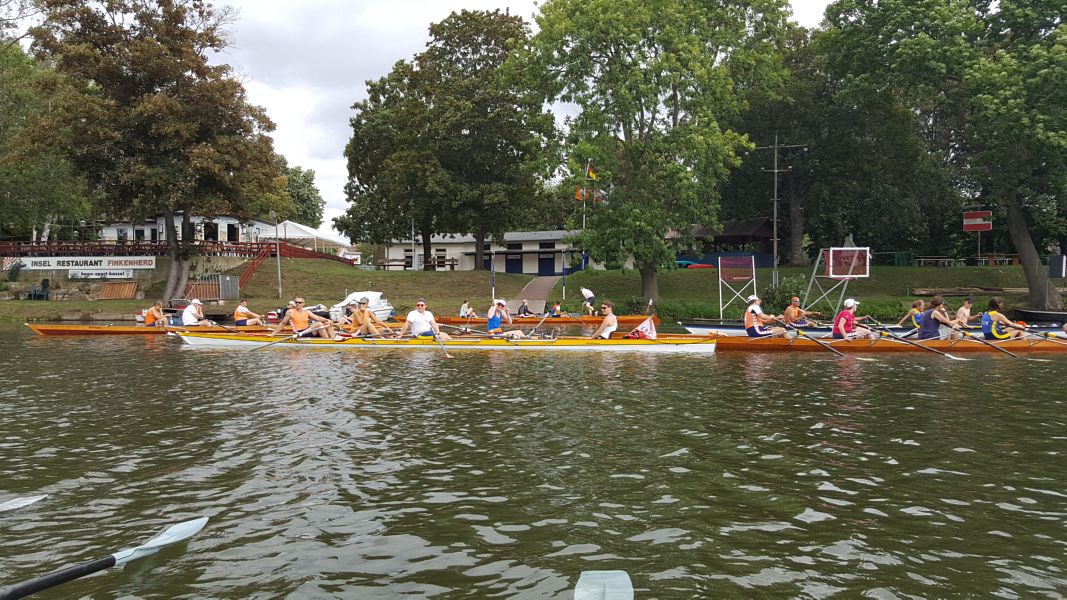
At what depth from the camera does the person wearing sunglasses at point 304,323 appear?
2323 cm

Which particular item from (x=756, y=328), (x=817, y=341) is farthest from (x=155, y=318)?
(x=817, y=341)

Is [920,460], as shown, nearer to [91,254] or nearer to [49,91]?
[49,91]

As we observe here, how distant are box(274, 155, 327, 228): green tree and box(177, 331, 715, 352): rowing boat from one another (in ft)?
239

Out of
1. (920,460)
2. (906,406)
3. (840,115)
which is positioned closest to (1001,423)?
(906,406)

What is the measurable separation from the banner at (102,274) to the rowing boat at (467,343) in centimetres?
2525

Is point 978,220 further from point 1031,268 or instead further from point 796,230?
point 1031,268

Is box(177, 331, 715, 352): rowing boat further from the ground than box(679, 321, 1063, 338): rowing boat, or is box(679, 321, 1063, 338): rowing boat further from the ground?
box(679, 321, 1063, 338): rowing boat

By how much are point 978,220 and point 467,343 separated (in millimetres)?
45299

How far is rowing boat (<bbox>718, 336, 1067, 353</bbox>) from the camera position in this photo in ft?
70.0

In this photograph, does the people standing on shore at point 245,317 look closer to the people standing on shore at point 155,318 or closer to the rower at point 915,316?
the people standing on shore at point 155,318

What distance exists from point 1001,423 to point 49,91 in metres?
44.1

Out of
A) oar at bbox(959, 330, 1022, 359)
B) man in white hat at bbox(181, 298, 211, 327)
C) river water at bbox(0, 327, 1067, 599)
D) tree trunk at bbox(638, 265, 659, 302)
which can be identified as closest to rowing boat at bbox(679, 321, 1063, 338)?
oar at bbox(959, 330, 1022, 359)

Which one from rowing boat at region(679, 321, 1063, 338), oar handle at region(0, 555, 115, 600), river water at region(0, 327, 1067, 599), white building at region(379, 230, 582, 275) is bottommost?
river water at region(0, 327, 1067, 599)

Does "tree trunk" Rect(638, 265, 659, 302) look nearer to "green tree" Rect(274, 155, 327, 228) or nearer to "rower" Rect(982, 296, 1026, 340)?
"rower" Rect(982, 296, 1026, 340)
